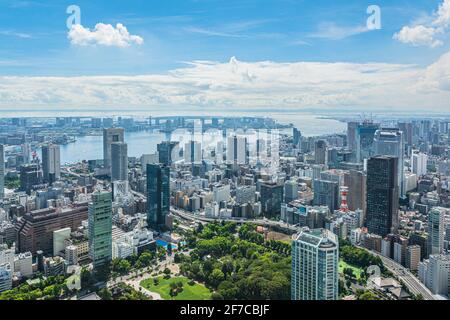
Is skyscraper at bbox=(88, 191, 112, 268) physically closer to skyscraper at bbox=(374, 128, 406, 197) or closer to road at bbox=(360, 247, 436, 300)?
road at bbox=(360, 247, 436, 300)

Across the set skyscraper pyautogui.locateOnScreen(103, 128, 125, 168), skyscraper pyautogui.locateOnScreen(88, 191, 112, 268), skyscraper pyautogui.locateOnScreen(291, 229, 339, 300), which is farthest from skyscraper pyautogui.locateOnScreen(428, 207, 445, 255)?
skyscraper pyautogui.locateOnScreen(103, 128, 125, 168)

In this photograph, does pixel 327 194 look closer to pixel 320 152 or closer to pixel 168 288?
pixel 320 152

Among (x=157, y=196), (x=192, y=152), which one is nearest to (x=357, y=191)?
(x=157, y=196)

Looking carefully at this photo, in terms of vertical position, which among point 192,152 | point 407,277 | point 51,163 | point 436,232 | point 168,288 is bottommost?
point 407,277

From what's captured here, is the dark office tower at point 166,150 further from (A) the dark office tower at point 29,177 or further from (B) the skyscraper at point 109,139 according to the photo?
(A) the dark office tower at point 29,177

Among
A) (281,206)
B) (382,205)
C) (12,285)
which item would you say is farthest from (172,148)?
(12,285)

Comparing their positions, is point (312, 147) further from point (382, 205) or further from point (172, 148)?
point (382, 205)
